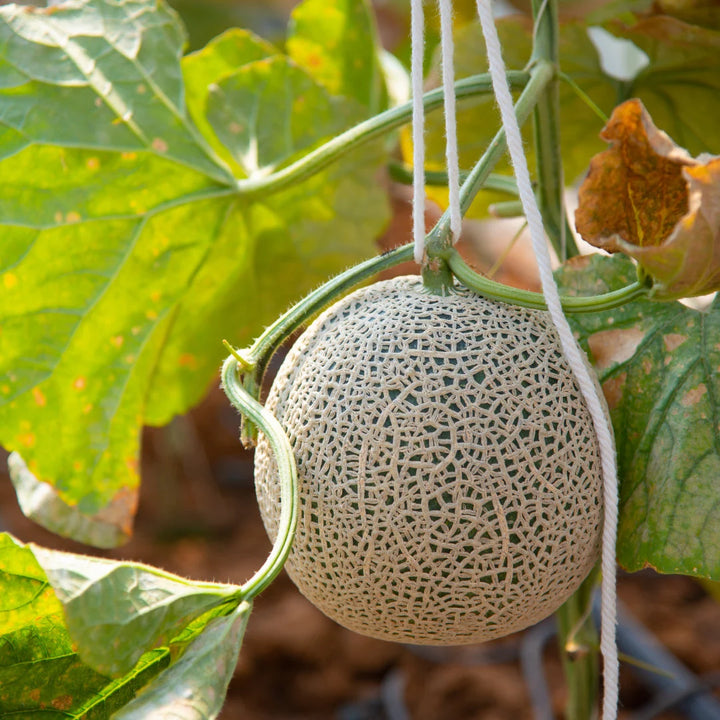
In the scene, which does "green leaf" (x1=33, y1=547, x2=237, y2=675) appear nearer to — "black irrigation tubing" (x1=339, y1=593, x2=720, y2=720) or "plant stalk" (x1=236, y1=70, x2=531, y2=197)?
"plant stalk" (x1=236, y1=70, x2=531, y2=197)

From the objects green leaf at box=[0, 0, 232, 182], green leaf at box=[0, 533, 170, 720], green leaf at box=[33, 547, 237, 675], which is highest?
green leaf at box=[0, 0, 232, 182]

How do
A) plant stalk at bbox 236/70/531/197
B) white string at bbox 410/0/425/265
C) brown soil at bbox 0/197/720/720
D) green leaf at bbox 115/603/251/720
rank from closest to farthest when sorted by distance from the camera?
green leaf at bbox 115/603/251/720
white string at bbox 410/0/425/265
plant stalk at bbox 236/70/531/197
brown soil at bbox 0/197/720/720

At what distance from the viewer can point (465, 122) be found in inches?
44.3

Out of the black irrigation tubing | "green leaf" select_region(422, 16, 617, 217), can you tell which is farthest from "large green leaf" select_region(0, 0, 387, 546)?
the black irrigation tubing

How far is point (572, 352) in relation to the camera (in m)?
0.64

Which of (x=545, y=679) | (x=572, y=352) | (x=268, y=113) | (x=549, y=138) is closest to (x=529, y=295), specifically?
(x=572, y=352)

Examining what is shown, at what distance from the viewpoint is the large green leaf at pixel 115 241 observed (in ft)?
2.95

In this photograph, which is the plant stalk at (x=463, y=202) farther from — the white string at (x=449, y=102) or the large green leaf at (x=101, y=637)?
the large green leaf at (x=101, y=637)

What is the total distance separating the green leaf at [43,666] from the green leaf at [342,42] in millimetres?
829

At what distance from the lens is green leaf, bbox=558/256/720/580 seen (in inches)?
27.3

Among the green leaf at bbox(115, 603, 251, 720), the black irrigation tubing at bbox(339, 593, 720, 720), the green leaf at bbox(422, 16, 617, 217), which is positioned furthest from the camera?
the black irrigation tubing at bbox(339, 593, 720, 720)

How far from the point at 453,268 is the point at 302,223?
477 millimetres

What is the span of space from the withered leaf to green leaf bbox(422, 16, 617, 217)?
445 mm

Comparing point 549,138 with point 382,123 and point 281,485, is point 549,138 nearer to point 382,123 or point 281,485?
point 382,123
